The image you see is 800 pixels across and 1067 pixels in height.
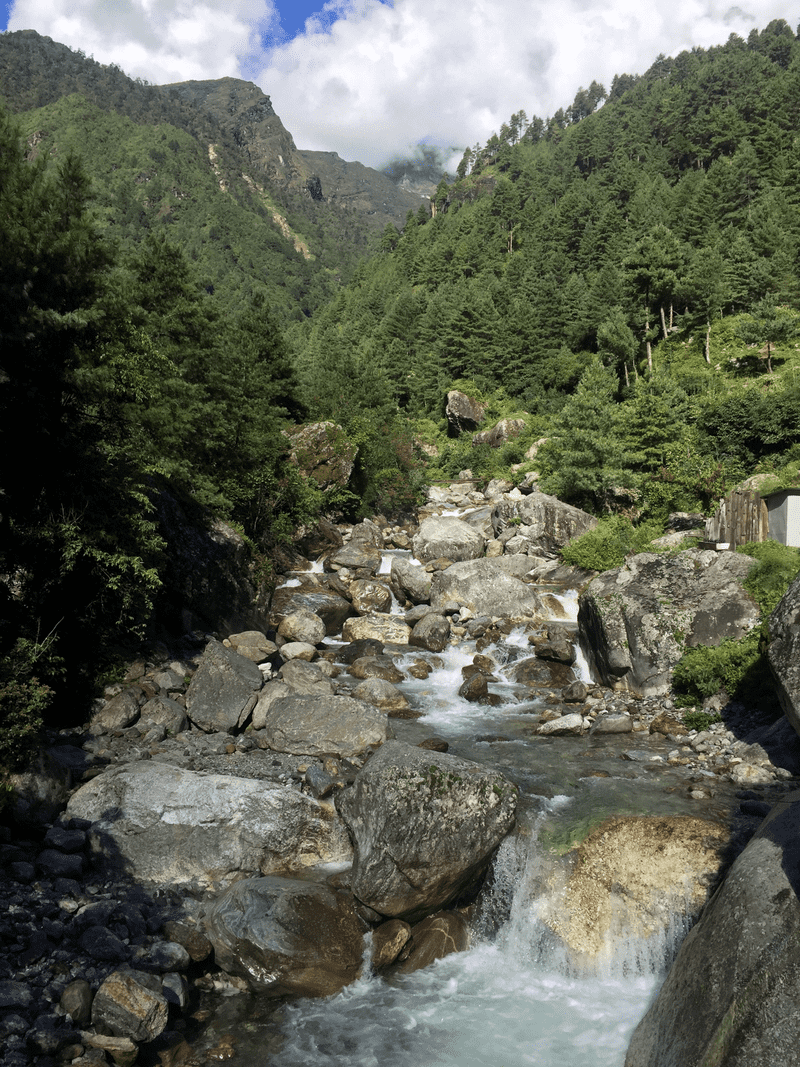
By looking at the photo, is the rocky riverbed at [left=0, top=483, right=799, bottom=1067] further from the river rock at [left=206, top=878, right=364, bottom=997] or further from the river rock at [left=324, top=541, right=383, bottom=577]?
the river rock at [left=324, top=541, right=383, bottom=577]

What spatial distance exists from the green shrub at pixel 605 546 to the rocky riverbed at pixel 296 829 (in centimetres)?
1170

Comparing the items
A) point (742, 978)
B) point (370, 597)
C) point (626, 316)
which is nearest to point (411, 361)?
point (626, 316)

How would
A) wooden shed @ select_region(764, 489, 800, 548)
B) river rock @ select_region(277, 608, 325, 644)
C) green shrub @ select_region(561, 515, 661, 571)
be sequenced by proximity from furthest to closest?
green shrub @ select_region(561, 515, 661, 571) → wooden shed @ select_region(764, 489, 800, 548) → river rock @ select_region(277, 608, 325, 644)

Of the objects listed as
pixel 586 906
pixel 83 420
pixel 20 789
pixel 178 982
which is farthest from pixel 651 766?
pixel 83 420

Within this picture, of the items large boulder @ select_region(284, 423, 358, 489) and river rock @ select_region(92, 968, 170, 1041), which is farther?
large boulder @ select_region(284, 423, 358, 489)

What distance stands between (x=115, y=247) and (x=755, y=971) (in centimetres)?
1917

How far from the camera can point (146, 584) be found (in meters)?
16.5

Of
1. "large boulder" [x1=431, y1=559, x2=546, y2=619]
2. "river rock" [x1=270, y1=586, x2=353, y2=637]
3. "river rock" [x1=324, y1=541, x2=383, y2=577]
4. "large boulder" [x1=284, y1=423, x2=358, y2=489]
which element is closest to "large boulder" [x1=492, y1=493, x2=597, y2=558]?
"large boulder" [x1=431, y1=559, x2=546, y2=619]

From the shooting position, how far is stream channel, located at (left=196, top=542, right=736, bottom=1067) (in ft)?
28.9

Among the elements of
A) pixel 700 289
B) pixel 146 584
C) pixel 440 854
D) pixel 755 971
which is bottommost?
pixel 440 854

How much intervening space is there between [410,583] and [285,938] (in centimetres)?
2036

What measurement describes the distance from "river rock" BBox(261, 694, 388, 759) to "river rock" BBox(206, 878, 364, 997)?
5073 mm

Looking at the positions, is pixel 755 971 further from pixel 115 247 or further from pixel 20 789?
pixel 115 247

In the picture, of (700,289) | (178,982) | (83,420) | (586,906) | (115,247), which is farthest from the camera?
(700,289)
